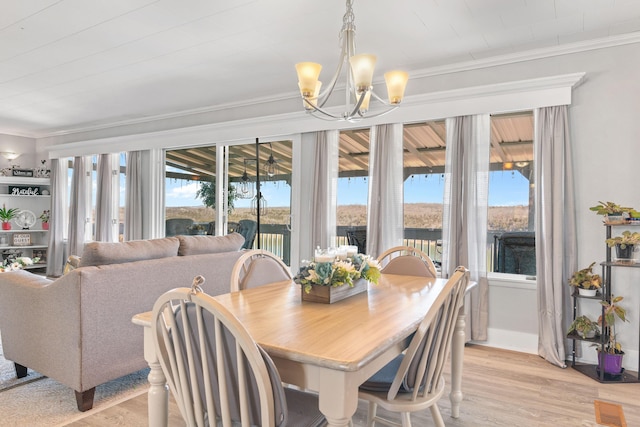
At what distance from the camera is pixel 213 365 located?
1276 mm

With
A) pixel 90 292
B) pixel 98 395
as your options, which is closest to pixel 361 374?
pixel 90 292

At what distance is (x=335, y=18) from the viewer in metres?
2.85

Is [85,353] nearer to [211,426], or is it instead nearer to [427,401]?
[211,426]

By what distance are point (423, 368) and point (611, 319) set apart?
6.81 feet

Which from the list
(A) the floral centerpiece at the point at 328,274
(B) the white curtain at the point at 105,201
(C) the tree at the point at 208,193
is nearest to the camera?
(A) the floral centerpiece at the point at 328,274

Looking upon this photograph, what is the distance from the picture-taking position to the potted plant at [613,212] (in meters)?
2.94

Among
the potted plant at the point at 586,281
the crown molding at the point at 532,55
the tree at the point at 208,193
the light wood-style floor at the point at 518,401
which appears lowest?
the light wood-style floor at the point at 518,401

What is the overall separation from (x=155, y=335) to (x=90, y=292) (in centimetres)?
128

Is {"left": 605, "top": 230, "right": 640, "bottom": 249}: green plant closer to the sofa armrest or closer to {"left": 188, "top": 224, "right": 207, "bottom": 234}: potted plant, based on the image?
the sofa armrest

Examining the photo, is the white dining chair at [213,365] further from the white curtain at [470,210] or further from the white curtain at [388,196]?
the white curtain at [388,196]

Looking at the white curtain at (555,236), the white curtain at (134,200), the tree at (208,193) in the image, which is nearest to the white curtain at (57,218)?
the white curtain at (134,200)

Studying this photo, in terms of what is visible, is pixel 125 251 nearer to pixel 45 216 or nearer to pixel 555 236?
A: pixel 555 236

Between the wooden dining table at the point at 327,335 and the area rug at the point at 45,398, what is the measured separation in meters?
1.25

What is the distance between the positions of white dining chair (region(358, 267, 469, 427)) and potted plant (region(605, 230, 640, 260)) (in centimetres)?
183
